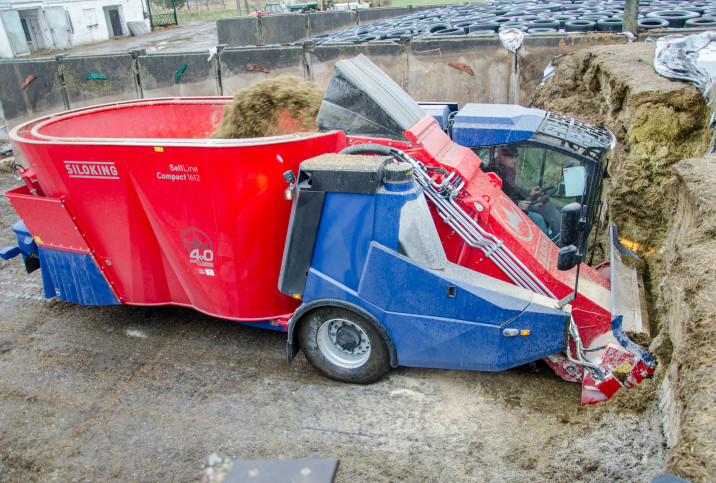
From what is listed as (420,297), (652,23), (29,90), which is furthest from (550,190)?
(29,90)

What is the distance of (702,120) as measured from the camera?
5.16 metres

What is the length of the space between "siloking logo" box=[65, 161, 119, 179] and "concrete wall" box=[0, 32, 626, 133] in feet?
19.9

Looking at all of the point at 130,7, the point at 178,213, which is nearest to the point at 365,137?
the point at 178,213

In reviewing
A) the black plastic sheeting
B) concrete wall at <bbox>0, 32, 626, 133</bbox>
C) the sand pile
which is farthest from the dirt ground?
concrete wall at <bbox>0, 32, 626, 133</bbox>

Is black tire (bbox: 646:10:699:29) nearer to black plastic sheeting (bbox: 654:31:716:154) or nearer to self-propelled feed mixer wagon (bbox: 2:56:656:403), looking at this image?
black plastic sheeting (bbox: 654:31:716:154)

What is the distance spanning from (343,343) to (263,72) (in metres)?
7.20

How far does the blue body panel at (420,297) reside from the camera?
12.7 ft

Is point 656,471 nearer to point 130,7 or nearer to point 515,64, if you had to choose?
point 515,64

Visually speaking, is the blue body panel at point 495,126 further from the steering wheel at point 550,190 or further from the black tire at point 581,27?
the black tire at point 581,27

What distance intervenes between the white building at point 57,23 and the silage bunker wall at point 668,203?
25.2 meters

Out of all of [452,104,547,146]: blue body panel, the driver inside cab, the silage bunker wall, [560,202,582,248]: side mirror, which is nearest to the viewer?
the silage bunker wall

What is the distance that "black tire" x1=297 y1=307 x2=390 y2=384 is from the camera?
13.8 ft

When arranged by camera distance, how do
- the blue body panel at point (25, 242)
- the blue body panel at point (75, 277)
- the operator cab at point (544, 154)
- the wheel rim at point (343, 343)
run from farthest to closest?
the blue body panel at point (25, 242), the blue body panel at point (75, 277), the operator cab at point (544, 154), the wheel rim at point (343, 343)

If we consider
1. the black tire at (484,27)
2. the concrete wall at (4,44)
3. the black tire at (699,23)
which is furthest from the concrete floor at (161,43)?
the black tire at (699,23)
